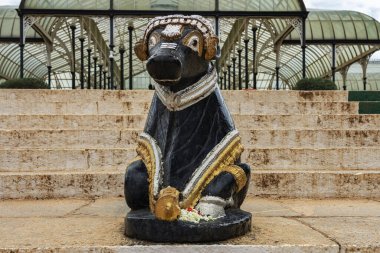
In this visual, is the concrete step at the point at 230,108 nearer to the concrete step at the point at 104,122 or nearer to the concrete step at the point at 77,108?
the concrete step at the point at 77,108

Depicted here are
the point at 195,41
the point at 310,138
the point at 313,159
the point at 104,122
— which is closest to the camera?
the point at 195,41

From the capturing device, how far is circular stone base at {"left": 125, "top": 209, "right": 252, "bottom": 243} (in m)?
2.52

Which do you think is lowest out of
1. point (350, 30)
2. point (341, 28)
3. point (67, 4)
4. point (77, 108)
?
point (77, 108)

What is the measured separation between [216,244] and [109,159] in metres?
2.79

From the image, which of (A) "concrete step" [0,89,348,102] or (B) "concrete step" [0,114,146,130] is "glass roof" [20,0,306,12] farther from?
Answer: (B) "concrete step" [0,114,146,130]

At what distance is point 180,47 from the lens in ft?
8.92

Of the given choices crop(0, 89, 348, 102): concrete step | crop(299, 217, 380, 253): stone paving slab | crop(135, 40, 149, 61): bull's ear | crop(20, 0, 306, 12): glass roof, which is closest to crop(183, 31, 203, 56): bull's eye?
crop(135, 40, 149, 61): bull's ear

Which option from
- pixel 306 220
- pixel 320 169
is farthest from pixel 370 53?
pixel 306 220

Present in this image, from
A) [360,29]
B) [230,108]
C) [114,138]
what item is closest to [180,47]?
[114,138]

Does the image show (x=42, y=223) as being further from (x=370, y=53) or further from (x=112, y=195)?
(x=370, y=53)

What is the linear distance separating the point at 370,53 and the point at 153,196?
2666 cm

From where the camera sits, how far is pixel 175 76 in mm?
2637

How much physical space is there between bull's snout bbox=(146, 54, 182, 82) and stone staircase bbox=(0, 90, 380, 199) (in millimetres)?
2185

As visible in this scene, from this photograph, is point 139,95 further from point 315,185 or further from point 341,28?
point 341,28
